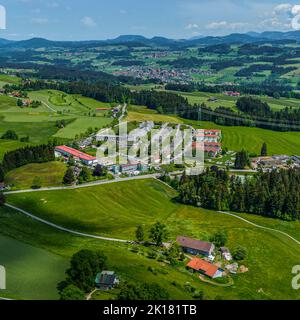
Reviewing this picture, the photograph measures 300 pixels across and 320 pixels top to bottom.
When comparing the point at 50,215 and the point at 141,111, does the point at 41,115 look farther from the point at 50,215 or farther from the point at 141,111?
the point at 50,215

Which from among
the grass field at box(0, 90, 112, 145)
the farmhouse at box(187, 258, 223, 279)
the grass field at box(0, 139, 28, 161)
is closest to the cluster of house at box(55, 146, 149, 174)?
the grass field at box(0, 139, 28, 161)

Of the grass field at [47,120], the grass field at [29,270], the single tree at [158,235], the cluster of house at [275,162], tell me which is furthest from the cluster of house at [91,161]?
the grass field at [29,270]

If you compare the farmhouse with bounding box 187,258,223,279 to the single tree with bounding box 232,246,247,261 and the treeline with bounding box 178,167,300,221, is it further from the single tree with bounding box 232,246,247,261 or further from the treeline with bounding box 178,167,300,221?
the treeline with bounding box 178,167,300,221

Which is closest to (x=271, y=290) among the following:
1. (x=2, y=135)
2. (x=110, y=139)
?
(x=110, y=139)

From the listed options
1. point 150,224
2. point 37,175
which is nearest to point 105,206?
point 150,224

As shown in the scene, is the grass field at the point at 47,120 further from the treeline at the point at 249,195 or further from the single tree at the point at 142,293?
the single tree at the point at 142,293

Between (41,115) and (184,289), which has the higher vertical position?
(41,115)
